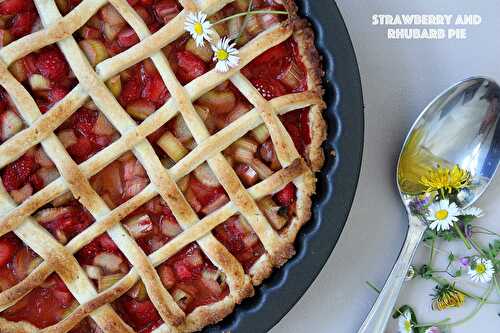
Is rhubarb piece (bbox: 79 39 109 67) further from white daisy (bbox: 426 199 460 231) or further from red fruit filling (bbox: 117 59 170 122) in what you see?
white daisy (bbox: 426 199 460 231)

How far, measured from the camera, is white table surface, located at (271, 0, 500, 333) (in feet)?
6.01

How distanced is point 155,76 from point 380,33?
0.70 meters

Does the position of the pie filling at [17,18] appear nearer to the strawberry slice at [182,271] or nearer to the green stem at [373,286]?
the strawberry slice at [182,271]

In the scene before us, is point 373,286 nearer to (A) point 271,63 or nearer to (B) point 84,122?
(A) point 271,63

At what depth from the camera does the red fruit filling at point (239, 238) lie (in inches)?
62.4

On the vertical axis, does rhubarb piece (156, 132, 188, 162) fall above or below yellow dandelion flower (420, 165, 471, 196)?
above

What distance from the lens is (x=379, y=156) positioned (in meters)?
1.84

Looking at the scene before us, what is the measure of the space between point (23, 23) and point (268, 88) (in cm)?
60

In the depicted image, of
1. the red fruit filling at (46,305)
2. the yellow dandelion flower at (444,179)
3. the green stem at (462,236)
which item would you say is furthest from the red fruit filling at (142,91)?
the green stem at (462,236)

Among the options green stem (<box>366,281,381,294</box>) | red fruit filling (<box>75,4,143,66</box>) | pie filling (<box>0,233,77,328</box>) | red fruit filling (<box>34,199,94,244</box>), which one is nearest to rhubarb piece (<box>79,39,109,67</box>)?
red fruit filling (<box>75,4,143,66</box>)

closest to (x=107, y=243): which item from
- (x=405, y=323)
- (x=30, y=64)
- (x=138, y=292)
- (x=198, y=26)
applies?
(x=138, y=292)

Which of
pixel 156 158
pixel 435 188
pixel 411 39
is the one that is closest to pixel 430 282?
pixel 435 188

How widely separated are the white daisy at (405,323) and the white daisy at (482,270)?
0.73ft

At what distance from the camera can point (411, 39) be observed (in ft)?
6.07
